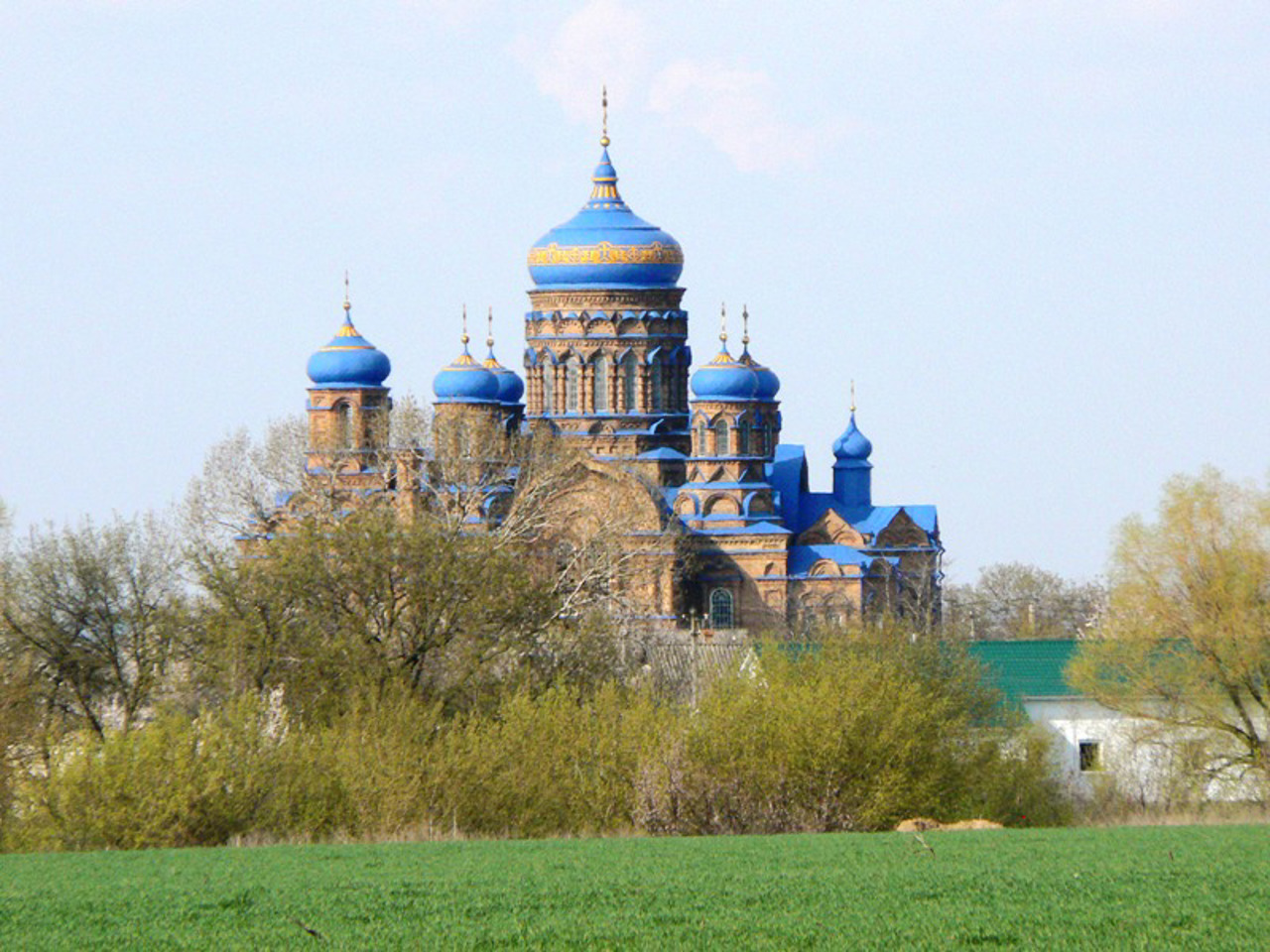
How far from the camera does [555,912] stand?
61.0ft

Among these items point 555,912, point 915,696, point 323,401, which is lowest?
point 555,912

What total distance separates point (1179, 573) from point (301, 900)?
1650cm

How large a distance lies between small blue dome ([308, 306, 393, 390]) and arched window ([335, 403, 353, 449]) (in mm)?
354

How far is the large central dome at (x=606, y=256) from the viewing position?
51.6 m

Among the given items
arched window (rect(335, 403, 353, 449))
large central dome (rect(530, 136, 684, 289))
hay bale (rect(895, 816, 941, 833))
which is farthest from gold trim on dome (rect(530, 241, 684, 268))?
hay bale (rect(895, 816, 941, 833))

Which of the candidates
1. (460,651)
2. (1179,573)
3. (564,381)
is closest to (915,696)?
(460,651)

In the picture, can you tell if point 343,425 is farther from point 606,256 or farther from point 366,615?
point 366,615

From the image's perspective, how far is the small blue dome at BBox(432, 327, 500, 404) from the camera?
163ft

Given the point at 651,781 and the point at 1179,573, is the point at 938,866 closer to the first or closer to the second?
the point at 651,781

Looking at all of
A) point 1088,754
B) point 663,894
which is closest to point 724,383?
point 1088,754

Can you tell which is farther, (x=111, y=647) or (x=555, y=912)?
(x=111, y=647)

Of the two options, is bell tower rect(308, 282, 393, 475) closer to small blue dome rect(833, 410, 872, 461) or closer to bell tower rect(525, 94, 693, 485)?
bell tower rect(525, 94, 693, 485)

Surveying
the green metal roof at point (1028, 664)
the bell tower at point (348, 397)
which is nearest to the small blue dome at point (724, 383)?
the bell tower at point (348, 397)

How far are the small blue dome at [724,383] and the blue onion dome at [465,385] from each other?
132 inches
